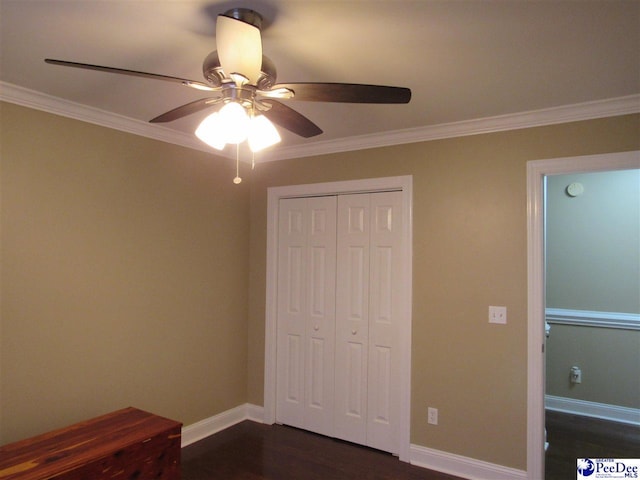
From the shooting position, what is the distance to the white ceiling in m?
1.56

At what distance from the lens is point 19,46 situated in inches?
74.1

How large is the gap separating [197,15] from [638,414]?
466cm

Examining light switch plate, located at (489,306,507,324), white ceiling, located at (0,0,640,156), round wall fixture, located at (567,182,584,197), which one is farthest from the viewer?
round wall fixture, located at (567,182,584,197)

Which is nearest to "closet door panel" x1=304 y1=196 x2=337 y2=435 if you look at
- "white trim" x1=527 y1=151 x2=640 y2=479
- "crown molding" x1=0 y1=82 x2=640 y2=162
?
"crown molding" x1=0 y1=82 x2=640 y2=162

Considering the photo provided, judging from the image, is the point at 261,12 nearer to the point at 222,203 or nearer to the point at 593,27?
the point at 593,27

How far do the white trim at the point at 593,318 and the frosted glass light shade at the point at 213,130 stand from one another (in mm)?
3823

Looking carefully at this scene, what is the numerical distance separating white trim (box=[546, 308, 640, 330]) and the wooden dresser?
11.8ft

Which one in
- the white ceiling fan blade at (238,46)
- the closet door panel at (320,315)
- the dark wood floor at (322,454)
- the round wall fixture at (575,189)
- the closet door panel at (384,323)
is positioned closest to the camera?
the white ceiling fan blade at (238,46)

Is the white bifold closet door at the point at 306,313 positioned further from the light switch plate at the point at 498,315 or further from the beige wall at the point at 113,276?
the light switch plate at the point at 498,315

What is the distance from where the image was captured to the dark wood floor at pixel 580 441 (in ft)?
9.93

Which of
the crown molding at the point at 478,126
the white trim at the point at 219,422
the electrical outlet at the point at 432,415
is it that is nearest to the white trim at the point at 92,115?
the crown molding at the point at 478,126

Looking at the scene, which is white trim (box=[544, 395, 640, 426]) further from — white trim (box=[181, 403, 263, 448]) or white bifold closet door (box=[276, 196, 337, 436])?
white trim (box=[181, 403, 263, 448])

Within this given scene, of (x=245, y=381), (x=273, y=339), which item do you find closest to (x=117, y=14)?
(x=273, y=339)

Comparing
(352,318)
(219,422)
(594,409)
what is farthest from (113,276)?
(594,409)
